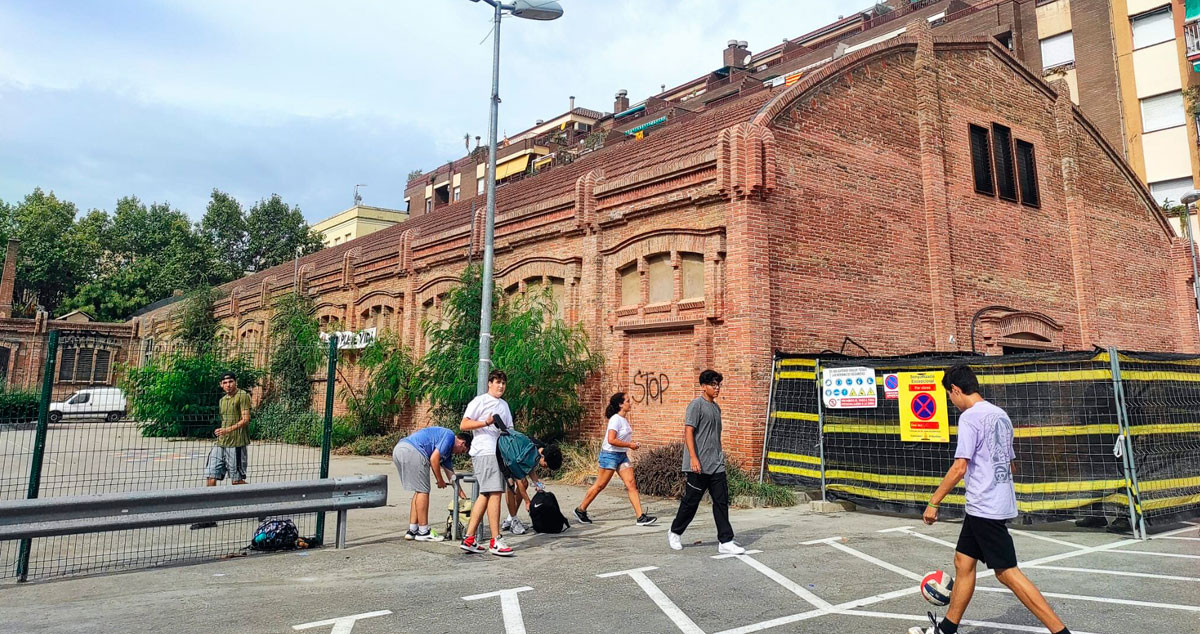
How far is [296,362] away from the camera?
2195 cm

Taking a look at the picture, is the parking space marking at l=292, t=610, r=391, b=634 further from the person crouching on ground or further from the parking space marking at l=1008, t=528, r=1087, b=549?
the parking space marking at l=1008, t=528, r=1087, b=549

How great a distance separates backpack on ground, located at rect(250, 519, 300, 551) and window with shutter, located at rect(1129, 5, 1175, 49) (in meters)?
35.4

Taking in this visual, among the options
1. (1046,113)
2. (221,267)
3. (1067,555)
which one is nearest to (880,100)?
(1046,113)

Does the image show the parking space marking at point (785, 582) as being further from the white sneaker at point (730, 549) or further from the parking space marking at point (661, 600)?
the parking space marking at point (661, 600)

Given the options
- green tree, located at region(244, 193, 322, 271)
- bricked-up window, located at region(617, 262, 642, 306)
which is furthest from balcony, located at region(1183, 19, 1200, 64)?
green tree, located at region(244, 193, 322, 271)

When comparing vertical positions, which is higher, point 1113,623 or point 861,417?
point 861,417

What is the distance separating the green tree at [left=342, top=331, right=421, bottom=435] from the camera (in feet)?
64.0

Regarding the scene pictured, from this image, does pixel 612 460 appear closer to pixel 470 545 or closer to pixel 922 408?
pixel 470 545

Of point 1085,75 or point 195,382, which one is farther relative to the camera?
point 1085,75

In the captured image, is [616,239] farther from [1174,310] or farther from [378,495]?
[1174,310]

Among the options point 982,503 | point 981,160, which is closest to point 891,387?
point 982,503

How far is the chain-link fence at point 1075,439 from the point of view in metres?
8.17

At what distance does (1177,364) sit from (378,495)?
377 inches

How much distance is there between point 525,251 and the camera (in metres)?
17.1
